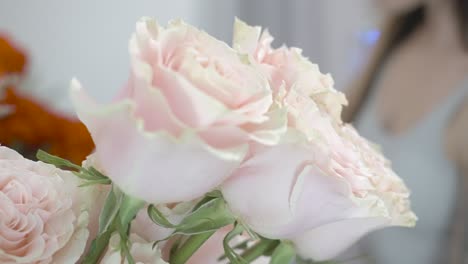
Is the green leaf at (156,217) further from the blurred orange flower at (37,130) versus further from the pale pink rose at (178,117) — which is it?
the blurred orange flower at (37,130)

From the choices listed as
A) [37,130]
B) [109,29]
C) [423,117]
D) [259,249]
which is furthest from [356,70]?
[259,249]

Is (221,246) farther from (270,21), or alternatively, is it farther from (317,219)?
(270,21)

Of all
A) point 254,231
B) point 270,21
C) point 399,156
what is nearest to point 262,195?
point 254,231

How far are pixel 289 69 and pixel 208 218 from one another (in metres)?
0.07

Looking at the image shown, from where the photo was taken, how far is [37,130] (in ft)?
2.32

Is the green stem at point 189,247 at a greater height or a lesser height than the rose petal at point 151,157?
lesser

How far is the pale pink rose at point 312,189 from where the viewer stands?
24 cm

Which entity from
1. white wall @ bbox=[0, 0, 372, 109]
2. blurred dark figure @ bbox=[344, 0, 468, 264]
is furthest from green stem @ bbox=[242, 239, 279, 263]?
white wall @ bbox=[0, 0, 372, 109]

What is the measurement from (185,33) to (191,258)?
0.11 meters

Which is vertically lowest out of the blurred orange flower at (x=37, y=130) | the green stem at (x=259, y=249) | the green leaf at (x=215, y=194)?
the blurred orange flower at (x=37, y=130)

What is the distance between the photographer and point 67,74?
173 cm

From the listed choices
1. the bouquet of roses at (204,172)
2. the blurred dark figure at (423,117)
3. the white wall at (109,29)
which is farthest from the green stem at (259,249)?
the white wall at (109,29)

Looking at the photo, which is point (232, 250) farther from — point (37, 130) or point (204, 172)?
point (37, 130)

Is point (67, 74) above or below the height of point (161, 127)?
below
